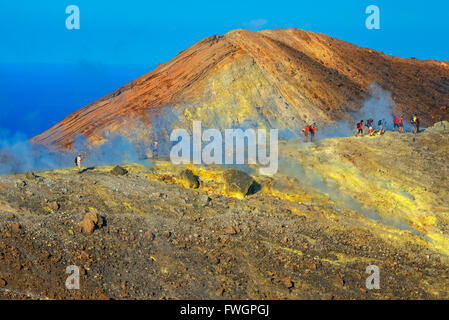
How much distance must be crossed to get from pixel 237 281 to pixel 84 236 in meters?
4.85

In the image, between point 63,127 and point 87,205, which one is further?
point 63,127

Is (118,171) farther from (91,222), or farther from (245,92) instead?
(245,92)

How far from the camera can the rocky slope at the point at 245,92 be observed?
26516mm

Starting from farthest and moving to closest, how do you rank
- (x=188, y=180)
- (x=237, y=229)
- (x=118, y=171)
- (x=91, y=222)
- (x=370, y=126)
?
(x=370, y=126)
(x=188, y=180)
(x=118, y=171)
(x=237, y=229)
(x=91, y=222)

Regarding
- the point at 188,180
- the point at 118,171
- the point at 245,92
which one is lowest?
the point at 188,180

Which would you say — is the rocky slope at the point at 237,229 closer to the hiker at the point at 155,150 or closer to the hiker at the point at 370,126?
the hiker at the point at 155,150

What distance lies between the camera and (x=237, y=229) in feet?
61.1

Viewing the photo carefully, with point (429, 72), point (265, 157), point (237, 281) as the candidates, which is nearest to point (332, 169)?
point (265, 157)

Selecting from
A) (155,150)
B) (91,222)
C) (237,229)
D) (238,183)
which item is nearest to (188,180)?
(238,183)

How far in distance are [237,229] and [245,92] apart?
1176 centimetres

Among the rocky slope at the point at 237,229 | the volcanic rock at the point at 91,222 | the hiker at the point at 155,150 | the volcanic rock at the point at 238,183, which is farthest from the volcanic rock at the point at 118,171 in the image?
the volcanic rock at the point at 91,222

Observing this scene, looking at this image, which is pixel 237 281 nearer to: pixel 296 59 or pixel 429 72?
pixel 296 59

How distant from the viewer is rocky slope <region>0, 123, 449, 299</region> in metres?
15.5

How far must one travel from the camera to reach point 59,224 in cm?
1683
